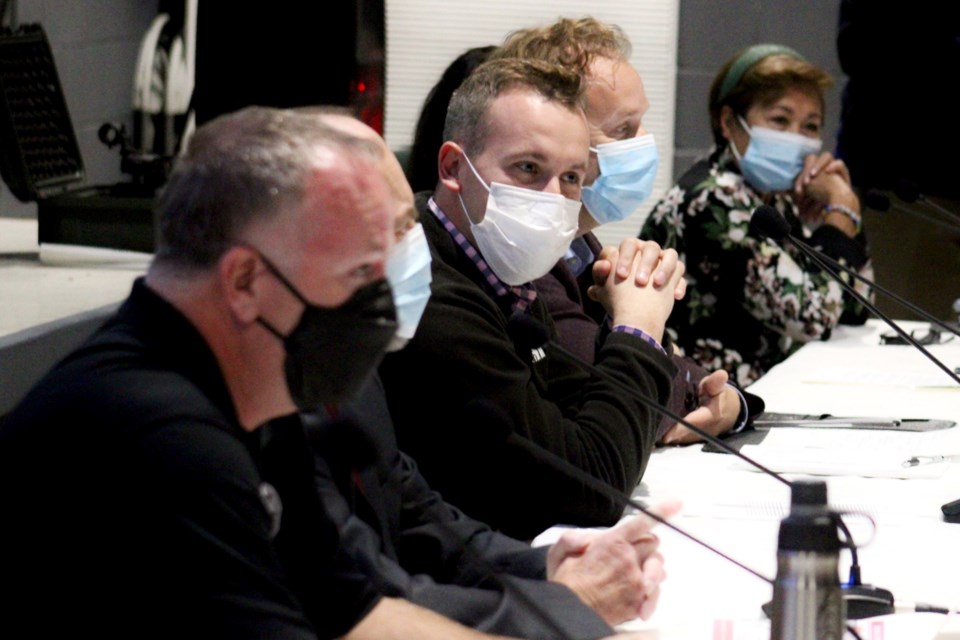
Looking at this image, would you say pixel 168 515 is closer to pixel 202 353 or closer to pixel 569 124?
pixel 202 353

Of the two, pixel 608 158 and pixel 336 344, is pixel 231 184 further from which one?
pixel 608 158

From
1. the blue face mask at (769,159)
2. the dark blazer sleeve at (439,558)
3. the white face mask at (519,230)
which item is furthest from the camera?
the blue face mask at (769,159)

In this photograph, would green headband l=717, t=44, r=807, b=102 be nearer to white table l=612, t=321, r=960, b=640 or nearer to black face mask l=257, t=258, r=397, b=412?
white table l=612, t=321, r=960, b=640

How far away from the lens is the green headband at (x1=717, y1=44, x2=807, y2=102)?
3.38m

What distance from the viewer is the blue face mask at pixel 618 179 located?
7.95ft

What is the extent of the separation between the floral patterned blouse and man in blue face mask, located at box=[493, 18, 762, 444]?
1.88 ft

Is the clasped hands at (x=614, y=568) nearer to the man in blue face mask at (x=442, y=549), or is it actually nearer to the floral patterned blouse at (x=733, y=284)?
the man in blue face mask at (x=442, y=549)

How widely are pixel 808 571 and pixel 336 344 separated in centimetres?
38

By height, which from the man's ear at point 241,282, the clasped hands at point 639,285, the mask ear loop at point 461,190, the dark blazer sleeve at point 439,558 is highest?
the man's ear at point 241,282

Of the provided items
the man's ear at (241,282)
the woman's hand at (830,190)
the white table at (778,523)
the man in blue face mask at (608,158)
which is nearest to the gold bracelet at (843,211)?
the woman's hand at (830,190)

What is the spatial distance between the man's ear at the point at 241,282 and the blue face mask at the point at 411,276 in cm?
47

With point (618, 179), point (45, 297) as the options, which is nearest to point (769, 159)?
point (618, 179)

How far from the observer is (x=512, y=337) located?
5.85 ft

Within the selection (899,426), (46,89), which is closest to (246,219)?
(899,426)
